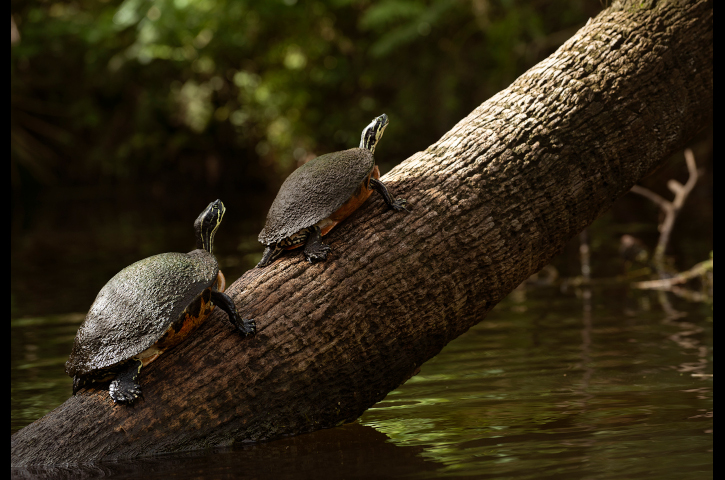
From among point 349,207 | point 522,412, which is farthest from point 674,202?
point 349,207

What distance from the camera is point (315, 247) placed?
9.38ft

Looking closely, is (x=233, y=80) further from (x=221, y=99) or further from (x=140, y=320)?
(x=140, y=320)

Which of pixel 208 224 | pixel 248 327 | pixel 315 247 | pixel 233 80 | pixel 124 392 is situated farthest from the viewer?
pixel 233 80

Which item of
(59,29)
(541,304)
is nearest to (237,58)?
(59,29)

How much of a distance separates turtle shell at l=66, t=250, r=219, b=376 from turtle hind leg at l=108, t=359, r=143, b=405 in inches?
2.8

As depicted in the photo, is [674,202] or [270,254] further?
[674,202]

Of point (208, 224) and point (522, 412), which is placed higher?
point (208, 224)

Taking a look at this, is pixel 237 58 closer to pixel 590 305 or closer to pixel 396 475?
pixel 590 305

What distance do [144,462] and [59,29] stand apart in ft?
57.9

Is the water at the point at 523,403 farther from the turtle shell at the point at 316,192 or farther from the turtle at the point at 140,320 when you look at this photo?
the turtle shell at the point at 316,192

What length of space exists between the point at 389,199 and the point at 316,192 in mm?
308

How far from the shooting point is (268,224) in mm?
3031

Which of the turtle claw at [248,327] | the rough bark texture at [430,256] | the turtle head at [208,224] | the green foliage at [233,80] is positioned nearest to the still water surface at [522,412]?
the rough bark texture at [430,256]

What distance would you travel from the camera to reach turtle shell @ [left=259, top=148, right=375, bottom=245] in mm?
2883
